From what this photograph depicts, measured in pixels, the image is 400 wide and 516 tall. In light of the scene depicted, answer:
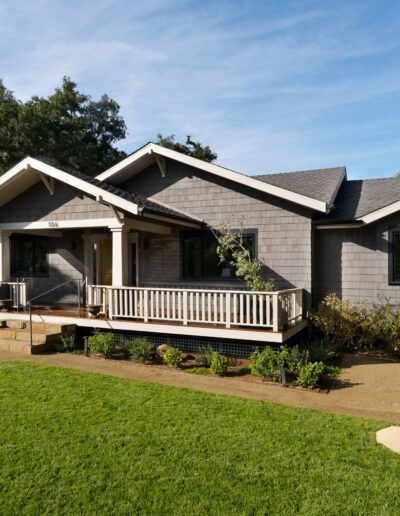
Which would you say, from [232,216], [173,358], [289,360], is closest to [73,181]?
[232,216]

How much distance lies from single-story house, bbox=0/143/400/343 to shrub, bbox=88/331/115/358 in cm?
65

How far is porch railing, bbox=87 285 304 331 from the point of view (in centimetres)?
836

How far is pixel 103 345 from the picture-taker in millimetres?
8984

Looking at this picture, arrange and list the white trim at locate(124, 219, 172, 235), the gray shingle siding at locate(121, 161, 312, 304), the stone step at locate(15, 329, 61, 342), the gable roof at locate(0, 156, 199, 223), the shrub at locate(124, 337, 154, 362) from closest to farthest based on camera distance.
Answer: the shrub at locate(124, 337, 154, 362) < the gable roof at locate(0, 156, 199, 223) < the stone step at locate(15, 329, 61, 342) < the white trim at locate(124, 219, 172, 235) < the gray shingle siding at locate(121, 161, 312, 304)

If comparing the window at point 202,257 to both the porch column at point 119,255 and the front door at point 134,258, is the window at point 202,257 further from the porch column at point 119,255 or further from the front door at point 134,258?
the porch column at point 119,255

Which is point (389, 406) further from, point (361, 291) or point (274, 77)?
point (274, 77)

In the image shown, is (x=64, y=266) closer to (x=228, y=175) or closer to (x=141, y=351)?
(x=141, y=351)

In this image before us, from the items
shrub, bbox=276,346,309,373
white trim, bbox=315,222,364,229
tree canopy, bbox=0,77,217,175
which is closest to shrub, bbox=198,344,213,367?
shrub, bbox=276,346,309,373

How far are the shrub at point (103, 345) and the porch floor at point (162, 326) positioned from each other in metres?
0.62

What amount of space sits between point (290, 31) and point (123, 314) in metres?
9.84

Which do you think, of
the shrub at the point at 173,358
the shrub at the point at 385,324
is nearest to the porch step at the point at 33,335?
the shrub at the point at 173,358

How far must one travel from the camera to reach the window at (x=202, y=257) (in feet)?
38.6

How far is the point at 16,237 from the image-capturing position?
1478cm

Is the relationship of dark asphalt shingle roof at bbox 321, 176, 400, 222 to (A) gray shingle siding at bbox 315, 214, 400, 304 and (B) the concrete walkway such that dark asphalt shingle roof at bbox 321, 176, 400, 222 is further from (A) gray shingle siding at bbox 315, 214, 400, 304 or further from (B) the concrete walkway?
(B) the concrete walkway
